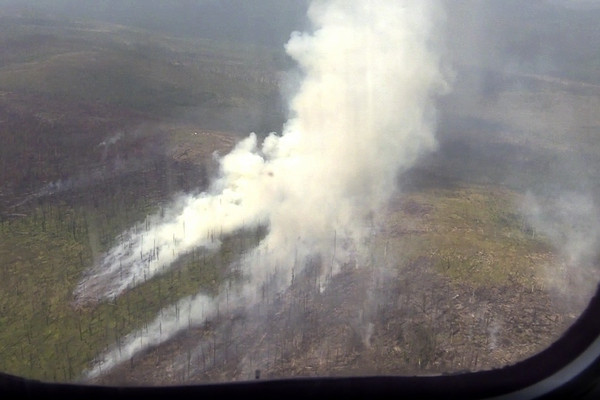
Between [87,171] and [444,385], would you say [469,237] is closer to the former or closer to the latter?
[444,385]

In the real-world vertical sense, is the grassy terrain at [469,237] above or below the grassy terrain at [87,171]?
below

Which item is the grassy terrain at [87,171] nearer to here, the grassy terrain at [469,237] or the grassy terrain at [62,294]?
the grassy terrain at [62,294]

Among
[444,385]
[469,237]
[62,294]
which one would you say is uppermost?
[444,385]

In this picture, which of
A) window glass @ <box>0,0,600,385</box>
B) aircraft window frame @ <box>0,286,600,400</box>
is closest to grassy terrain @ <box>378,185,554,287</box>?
window glass @ <box>0,0,600,385</box>

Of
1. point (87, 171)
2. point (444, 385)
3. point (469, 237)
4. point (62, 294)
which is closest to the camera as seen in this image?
point (444, 385)

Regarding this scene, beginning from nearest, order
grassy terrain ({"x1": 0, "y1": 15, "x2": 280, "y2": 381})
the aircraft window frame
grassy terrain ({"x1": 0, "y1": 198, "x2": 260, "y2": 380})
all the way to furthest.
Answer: the aircraft window frame → grassy terrain ({"x1": 0, "y1": 198, "x2": 260, "y2": 380}) → grassy terrain ({"x1": 0, "y1": 15, "x2": 280, "y2": 381})

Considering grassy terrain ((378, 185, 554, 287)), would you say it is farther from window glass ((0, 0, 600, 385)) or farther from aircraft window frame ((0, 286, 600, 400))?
aircraft window frame ((0, 286, 600, 400))

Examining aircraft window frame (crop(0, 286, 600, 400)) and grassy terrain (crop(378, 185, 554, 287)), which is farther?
grassy terrain (crop(378, 185, 554, 287))

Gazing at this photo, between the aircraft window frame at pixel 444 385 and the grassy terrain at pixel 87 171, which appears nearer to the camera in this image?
the aircraft window frame at pixel 444 385

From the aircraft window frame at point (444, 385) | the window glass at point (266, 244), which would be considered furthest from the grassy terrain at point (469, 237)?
the aircraft window frame at point (444, 385)

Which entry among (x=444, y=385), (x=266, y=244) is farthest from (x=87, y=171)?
(x=444, y=385)

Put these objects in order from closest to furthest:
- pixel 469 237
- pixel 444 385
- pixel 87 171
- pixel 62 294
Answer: pixel 444 385 → pixel 62 294 → pixel 469 237 → pixel 87 171

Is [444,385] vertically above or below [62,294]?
above
